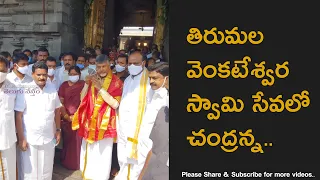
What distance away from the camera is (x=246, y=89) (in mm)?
1520

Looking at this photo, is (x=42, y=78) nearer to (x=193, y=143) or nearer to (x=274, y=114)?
(x=193, y=143)

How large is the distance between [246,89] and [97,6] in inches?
278

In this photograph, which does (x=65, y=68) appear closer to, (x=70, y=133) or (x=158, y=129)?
(x=70, y=133)

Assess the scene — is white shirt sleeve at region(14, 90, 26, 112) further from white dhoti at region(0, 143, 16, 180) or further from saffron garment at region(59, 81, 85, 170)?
saffron garment at region(59, 81, 85, 170)

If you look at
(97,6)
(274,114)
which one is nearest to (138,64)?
(274,114)

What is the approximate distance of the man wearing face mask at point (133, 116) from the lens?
276 cm

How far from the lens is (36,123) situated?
2885 mm

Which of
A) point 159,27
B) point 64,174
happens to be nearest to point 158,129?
point 64,174

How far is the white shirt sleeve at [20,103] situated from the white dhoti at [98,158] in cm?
82

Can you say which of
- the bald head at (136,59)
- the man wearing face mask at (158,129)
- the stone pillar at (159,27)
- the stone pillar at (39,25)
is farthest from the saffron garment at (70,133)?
the stone pillar at (159,27)

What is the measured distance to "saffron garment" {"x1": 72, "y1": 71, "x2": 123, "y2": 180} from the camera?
3.06 meters

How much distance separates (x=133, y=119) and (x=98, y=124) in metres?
0.46

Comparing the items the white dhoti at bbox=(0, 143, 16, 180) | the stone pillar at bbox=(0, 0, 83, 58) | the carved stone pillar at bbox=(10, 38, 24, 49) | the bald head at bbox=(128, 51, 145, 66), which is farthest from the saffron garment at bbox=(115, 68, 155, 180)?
the carved stone pillar at bbox=(10, 38, 24, 49)

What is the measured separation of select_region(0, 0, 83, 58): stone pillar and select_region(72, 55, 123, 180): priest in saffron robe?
3724 mm
